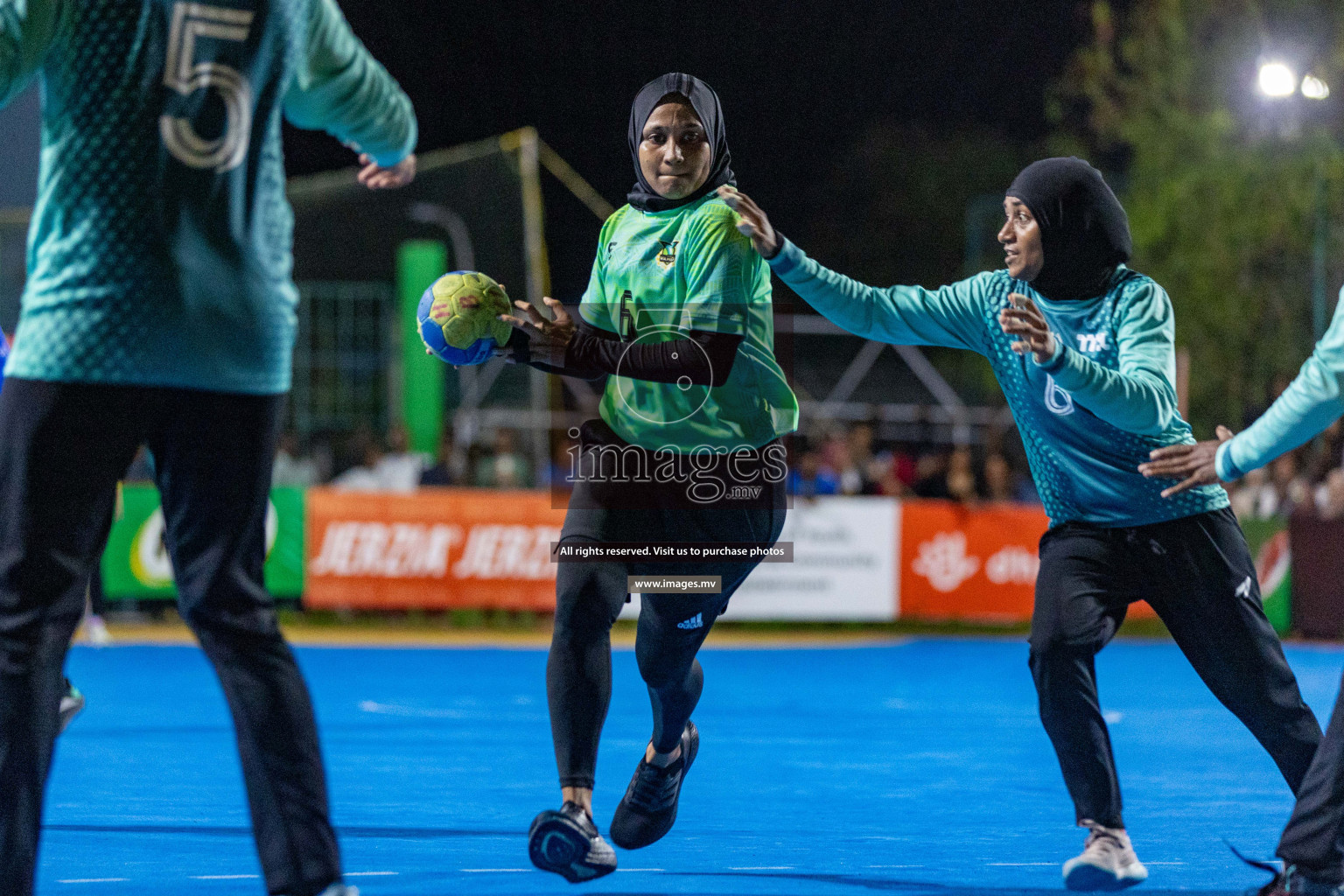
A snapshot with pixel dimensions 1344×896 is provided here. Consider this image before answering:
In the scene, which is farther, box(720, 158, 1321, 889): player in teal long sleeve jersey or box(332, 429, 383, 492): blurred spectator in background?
box(332, 429, 383, 492): blurred spectator in background

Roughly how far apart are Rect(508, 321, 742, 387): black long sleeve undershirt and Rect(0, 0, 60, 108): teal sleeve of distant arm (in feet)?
5.73

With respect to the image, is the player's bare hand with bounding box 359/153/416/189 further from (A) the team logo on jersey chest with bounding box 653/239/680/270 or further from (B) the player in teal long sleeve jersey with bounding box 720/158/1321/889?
(B) the player in teal long sleeve jersey with bounding box 720/158/1321/889

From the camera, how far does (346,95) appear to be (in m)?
3.83

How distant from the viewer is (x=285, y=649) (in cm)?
354

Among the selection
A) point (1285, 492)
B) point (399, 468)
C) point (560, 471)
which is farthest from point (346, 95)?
point (1285, 492)

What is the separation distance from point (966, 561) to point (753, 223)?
12.5 m

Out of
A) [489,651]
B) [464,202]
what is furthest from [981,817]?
[464,202]

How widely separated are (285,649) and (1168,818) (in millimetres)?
3959

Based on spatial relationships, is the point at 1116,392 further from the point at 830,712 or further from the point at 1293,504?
the point at 1293,504

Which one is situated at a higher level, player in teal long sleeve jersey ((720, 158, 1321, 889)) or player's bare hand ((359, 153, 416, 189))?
player's bare hand ((359, 153, 416, 189))

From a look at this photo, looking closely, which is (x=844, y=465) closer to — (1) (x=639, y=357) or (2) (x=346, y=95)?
(1) (x=639, y=357)

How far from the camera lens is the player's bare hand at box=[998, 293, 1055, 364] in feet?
14.2

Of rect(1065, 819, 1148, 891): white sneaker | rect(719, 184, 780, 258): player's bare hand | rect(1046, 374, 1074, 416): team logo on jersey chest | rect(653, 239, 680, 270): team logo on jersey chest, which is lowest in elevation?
rect(1065, 819, 1148, 891): white sneaker

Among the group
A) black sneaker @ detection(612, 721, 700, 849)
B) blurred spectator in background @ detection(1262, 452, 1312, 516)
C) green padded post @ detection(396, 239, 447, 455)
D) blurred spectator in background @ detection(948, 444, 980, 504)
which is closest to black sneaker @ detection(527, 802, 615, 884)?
black sneaker @ detection(612, 721, 700, 849)
